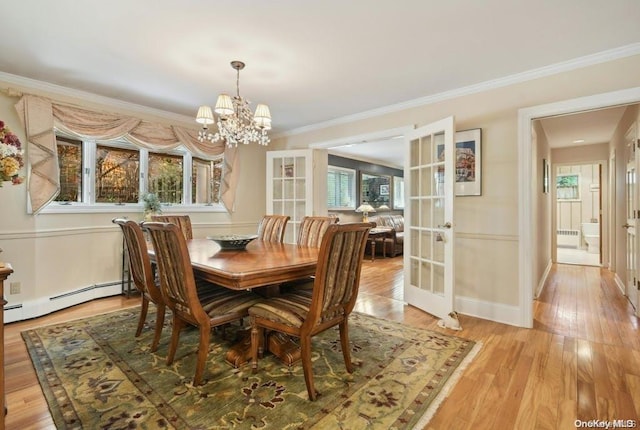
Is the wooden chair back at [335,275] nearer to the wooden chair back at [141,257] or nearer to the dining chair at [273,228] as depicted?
the wooden chair back at [141,257]

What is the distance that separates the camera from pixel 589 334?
265 centimetres

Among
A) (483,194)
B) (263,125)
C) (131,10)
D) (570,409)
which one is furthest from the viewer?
(483,194)

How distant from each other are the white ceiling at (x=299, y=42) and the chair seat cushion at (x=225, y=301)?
1.84 m

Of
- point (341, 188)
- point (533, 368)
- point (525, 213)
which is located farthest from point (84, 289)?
point (341, 188)

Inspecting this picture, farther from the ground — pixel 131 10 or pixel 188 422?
pixel 131 10

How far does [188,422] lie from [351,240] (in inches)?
48.6

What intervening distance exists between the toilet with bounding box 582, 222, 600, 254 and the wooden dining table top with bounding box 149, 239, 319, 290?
853 centimetres

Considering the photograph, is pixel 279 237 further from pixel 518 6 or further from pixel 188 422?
→ pixel 518 6

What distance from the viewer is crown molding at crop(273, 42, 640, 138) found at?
242 centimetres

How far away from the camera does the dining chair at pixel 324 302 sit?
170cm

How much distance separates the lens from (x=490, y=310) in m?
3.03

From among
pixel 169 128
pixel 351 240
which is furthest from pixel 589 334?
pixel 169 128

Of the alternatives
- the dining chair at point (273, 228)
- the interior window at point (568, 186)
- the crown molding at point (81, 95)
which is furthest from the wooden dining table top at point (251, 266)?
the interior window at point (568, 186)

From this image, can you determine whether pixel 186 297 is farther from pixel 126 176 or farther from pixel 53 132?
pixel 126 176
